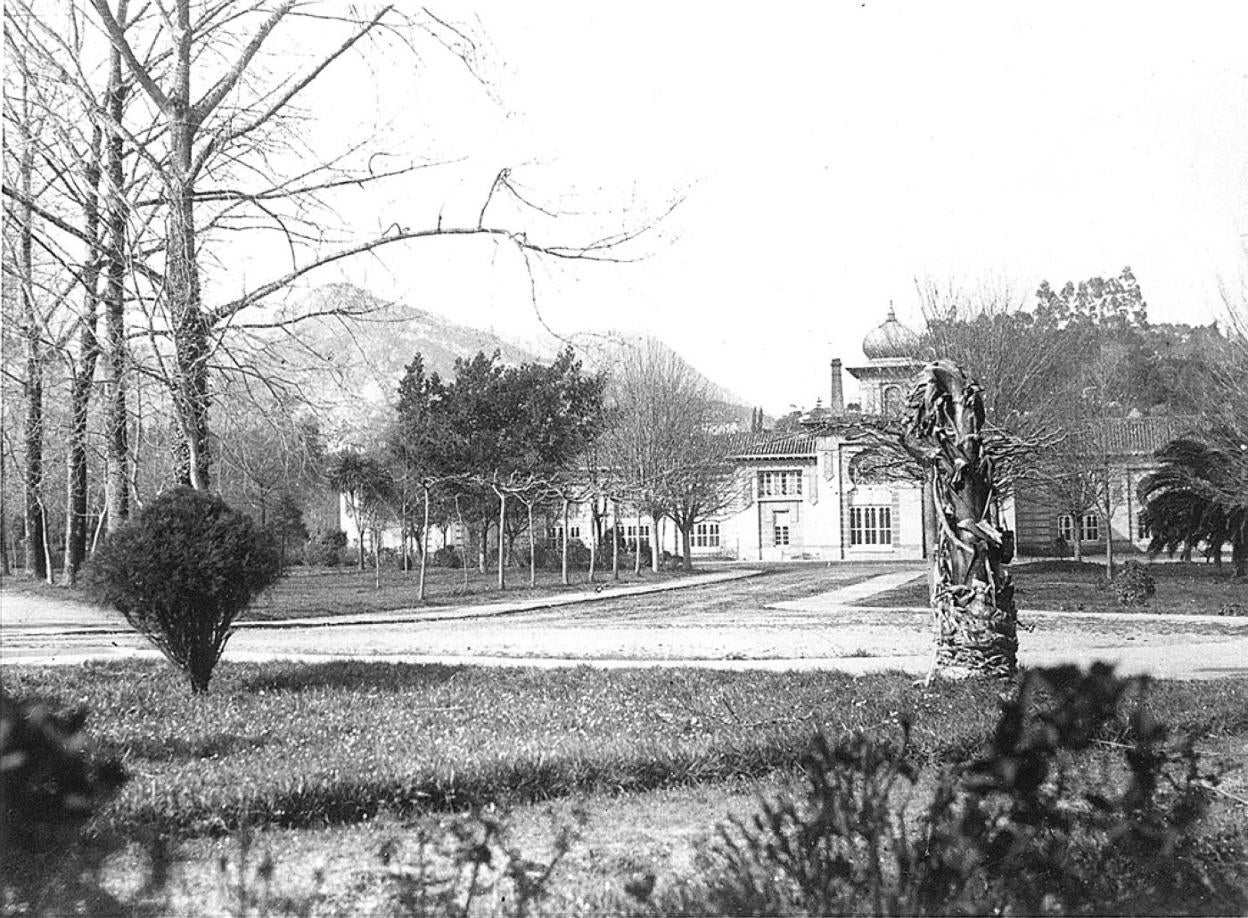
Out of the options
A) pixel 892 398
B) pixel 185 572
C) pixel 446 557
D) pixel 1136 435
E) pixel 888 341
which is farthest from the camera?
pixel 446 557

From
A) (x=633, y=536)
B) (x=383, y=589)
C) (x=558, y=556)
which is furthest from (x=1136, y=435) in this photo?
(x=633, y=536)

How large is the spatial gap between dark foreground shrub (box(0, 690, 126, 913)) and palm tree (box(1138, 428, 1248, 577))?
7.93 m

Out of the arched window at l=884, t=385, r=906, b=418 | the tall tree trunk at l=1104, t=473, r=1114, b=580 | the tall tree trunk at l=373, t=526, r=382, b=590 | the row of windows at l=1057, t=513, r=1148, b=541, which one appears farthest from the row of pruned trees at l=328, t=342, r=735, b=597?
the tall tree trunk at l=1104, t=473, r=1114, b=580

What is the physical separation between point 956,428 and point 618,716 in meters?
3.02

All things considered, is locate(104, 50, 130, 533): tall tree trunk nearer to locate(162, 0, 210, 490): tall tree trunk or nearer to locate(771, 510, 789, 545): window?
locate(162, 0, 210, 490): tall tree trunk

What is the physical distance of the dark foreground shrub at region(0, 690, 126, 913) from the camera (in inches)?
118

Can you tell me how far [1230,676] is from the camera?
7.56 metres

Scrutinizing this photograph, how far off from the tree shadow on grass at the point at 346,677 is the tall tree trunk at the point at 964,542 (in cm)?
355

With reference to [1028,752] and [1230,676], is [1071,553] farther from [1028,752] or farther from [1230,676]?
[1028,752]

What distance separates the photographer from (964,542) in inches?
267

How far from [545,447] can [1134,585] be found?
564 inches

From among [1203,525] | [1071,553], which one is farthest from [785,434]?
[1203,525]

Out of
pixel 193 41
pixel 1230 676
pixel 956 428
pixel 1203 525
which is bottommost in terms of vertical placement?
pixel 1230 676

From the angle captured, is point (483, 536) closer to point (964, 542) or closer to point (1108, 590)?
point (1108, 590)
